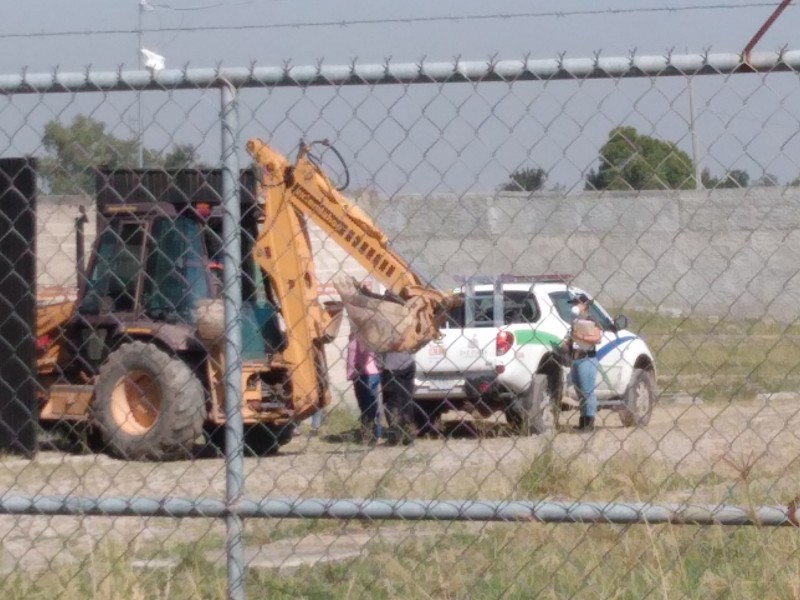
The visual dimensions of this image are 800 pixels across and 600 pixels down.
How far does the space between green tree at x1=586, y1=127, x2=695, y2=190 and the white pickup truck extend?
0.75 meters

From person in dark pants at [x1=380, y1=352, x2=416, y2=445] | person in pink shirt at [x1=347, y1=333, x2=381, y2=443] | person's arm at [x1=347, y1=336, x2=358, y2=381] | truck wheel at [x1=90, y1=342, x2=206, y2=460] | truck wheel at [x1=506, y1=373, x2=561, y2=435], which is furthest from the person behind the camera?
person in pink shirt at [x1=347, y1=333, x2=381, y2=443]

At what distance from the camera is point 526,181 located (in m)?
3.99

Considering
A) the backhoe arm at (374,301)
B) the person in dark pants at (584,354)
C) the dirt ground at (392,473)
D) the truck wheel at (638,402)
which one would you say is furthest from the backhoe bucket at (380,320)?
the truck wheel at (638,402)

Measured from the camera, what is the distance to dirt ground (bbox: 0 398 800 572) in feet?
18.9

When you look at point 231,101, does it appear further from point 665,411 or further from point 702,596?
point 665,411

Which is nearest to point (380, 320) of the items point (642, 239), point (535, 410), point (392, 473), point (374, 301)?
point (374, 301)

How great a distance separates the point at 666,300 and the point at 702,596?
1.26m

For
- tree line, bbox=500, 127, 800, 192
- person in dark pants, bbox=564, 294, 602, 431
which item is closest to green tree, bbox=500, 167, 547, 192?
tree line, bbox=500, 127, 800, 192

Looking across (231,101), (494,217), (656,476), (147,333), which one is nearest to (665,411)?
(656,476)

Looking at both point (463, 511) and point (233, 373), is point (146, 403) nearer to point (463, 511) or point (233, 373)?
point (233, 373)

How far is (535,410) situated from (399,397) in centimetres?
171

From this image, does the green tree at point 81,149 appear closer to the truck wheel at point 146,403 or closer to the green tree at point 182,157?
the green tree at point 182,157

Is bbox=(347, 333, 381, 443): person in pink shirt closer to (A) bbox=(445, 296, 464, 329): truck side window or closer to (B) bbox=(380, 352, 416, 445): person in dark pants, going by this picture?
(B) bbox=(380, 352, 416, 445): person in dark pants

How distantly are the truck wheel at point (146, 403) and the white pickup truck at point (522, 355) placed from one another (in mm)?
1879
